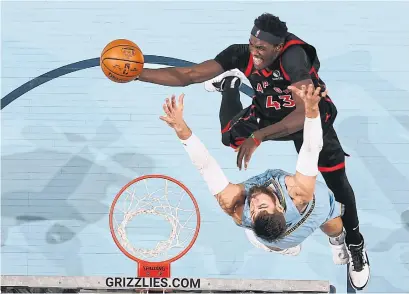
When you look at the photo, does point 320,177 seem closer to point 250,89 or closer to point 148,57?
point 250,89

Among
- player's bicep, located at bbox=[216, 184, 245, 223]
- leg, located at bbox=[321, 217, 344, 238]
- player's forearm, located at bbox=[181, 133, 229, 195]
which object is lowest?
leg, located at bbox=[321, 217, 344, 238]

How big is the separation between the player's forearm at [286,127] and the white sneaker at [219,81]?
717 millimetres

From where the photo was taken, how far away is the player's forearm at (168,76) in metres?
7.92

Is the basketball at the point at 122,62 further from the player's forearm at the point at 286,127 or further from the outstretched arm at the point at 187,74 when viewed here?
the player's forearm at the point at 286,127

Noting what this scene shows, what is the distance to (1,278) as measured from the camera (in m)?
7.42

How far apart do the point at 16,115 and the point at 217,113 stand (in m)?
1.86

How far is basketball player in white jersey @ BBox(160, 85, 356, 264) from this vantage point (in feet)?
23.5

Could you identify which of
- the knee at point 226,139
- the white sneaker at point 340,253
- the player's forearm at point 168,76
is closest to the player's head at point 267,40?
the player's forearm at point 168,76

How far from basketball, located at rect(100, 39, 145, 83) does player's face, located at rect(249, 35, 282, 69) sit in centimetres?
97

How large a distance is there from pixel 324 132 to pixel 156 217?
1.70 metres

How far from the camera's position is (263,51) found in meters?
7.93

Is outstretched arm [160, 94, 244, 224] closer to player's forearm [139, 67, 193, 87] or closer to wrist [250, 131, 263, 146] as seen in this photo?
wrist [250, 131, 263, 146]

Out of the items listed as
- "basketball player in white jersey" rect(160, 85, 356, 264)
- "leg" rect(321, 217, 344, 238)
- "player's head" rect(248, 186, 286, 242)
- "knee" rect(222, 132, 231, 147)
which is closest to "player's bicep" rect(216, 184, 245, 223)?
"basketball player in white jersey" rect(160, 85, 356, 264)

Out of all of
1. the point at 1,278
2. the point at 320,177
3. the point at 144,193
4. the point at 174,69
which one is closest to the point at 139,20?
the point at 174,69
